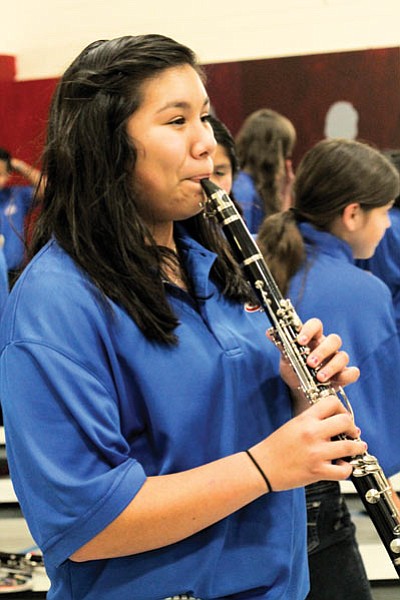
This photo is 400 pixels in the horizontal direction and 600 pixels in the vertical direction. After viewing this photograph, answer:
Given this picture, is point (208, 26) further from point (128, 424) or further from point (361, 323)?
point (128, 424)

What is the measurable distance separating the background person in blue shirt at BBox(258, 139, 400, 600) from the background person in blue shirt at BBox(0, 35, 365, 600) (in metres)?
0.60

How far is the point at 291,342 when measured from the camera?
1.43 metres

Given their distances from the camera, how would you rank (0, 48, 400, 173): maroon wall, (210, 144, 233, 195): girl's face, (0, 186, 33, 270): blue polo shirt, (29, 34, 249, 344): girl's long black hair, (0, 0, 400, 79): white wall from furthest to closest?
(0, 0, 400, 79): white wall → (0, 48, 400, 173): maroon wall → (0, 186, 33, 270): blue polo shirt → (210, 144, 233, 195): girl's face → (29, 34, 249, 344): girl's long black hair

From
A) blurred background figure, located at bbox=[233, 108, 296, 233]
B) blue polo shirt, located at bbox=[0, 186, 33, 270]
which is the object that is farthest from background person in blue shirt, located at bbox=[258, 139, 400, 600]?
blue polo shirt, located at bbox=[0, 186, 33, 270]

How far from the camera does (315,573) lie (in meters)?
2.09

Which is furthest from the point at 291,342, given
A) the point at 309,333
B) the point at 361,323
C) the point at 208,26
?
the point at 208,26

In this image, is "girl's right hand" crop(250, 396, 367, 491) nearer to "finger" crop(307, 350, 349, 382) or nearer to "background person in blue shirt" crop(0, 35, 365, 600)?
"background person in blue shirt" crop(0, 35, 365, 600)

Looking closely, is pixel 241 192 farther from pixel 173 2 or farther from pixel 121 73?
pixel 121 73

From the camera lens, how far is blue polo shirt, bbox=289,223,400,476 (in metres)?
2.04

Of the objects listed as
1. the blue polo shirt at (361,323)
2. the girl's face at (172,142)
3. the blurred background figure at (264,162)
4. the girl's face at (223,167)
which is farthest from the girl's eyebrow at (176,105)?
the blurred background figure at (264,162)

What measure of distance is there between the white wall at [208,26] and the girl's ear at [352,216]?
11.8ft

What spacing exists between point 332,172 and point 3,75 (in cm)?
458

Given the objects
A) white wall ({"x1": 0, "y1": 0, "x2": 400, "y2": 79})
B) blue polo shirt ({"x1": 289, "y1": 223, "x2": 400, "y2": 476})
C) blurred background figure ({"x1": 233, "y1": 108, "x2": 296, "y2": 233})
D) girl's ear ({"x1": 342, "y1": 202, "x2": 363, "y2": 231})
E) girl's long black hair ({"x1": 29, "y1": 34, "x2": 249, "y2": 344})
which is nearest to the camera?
girl's long black hair ({"x1": 29, "y1": 34, "x2": 249, "y2": 344})

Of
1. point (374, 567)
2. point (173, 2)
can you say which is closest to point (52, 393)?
point (374, 567)
